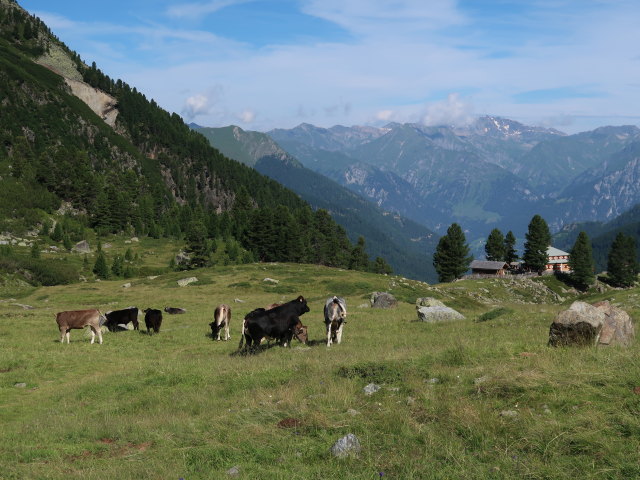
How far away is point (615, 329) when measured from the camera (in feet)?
49.1

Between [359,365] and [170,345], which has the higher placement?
[359,365]

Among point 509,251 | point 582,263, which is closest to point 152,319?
point 582,263

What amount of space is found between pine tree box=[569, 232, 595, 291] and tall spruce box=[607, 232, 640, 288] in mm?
7082

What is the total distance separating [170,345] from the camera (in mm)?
26438

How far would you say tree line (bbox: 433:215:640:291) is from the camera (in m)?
113

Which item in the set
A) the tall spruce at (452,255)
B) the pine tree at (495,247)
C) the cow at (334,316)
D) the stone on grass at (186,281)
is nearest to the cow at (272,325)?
the cow at (334,316)

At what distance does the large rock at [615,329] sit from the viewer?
14.5m

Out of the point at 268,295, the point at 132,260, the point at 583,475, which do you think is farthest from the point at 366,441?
the point at 132,260

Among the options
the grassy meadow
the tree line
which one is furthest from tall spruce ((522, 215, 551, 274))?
the grassy meadow

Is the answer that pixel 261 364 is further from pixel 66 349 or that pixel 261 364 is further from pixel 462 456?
pixel 66 349

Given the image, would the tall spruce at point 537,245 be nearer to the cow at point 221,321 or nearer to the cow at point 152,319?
the cow at point 221,321

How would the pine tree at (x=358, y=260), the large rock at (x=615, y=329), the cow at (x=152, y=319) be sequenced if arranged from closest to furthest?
the large rock at (x=615, y=329), the cow at (x=152, y=319), the pine tree at (x=358, y=260)

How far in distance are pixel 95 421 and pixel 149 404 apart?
1.76 m

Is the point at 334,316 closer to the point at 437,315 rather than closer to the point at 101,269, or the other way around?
the point at 437,315
